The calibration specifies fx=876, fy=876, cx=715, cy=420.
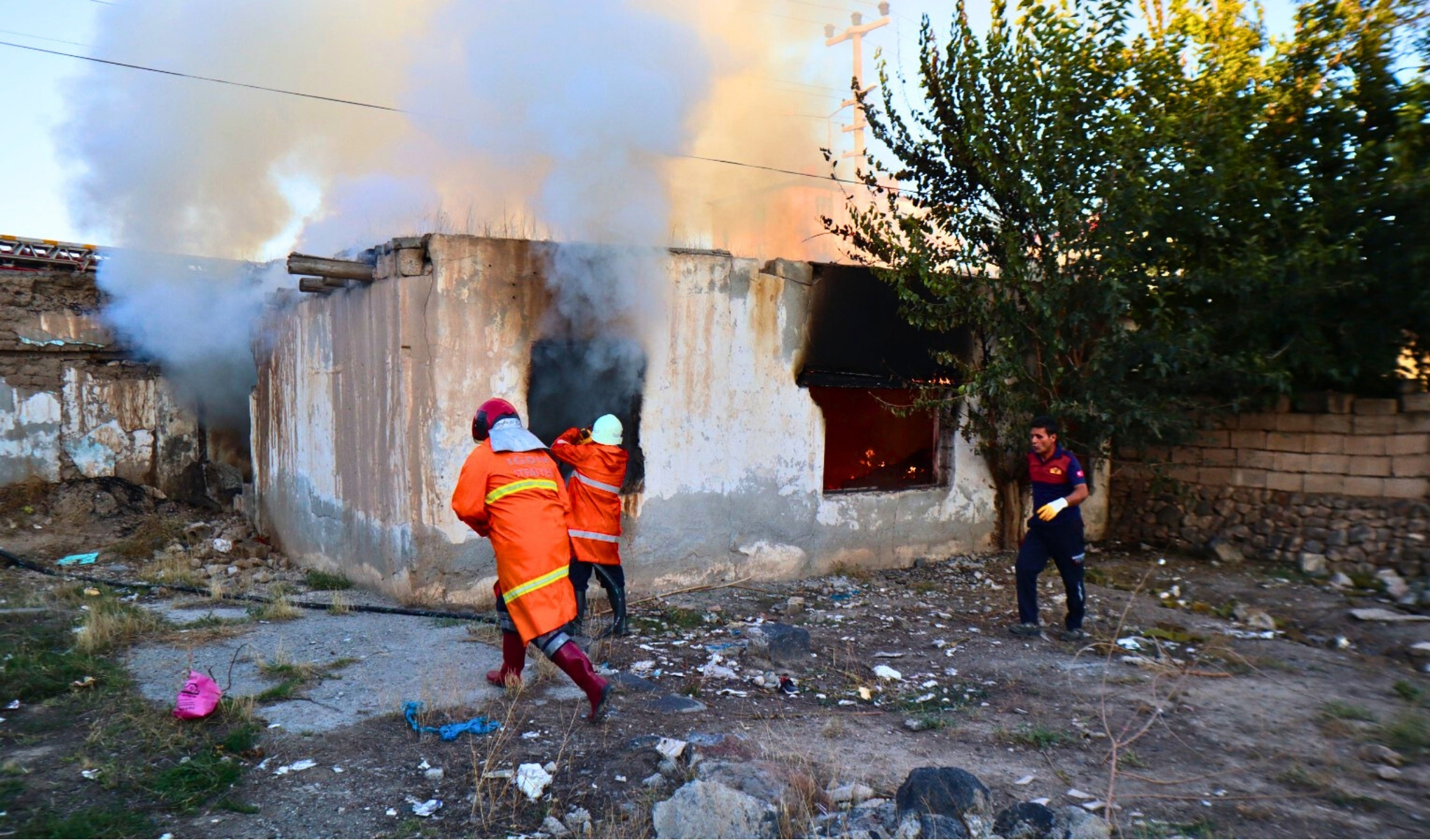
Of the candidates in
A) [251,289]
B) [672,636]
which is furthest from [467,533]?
[251,289]

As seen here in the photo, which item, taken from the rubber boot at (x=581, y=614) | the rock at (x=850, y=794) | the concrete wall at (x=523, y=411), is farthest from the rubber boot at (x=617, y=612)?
the rock at (x=850, y=794)

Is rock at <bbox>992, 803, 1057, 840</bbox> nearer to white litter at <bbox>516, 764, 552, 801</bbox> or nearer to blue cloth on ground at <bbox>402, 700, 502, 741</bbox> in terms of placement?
white litter at <bbox>516, 764, 552, 801</bbox>

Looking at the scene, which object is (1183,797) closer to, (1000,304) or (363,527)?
(1000,304)

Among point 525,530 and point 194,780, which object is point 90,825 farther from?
point 525,530

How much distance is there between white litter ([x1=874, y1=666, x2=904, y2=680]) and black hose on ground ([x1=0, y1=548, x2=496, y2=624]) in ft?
9.05

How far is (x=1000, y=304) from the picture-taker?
8.31 meters

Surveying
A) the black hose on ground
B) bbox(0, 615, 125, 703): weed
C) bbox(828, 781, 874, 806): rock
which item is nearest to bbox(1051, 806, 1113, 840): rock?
bbox(828, 781, 874, 806): rock

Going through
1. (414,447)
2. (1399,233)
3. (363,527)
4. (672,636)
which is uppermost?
(1399,233)

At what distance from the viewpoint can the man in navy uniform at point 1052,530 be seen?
20.1 ft

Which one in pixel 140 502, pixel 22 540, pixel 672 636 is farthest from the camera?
pixel 140 502

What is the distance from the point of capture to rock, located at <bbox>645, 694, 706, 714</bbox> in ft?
15.7

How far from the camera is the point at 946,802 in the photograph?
342 cm

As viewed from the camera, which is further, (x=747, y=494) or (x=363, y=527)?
(x=747, y=494)

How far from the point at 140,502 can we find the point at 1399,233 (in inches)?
511
